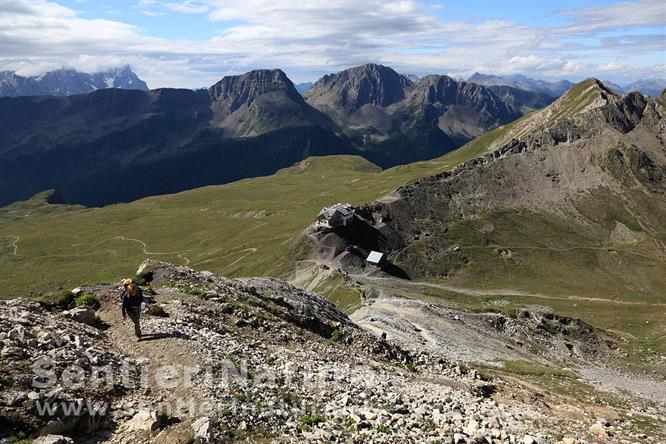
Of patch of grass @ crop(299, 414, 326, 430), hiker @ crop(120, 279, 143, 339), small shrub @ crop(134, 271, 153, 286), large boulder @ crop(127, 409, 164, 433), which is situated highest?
hiker @ crop(120, 279, 143, 339)

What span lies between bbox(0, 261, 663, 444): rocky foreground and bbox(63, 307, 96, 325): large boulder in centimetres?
8

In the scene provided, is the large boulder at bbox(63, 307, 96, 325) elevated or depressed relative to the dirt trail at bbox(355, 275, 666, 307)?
elevated

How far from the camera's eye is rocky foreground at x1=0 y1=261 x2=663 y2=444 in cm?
2058

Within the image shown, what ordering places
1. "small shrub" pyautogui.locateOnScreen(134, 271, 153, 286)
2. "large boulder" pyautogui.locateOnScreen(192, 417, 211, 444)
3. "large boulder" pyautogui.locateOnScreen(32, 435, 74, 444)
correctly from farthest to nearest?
"small shrub" pyautogui.locateOnScreen(134, 271, 153, 286) < "large boulder" pyautogui.locateOnScreen(192, 417, 211, 444) < "large boulder" pyautogui.locateOnScreen(32, 435, 74, 444)

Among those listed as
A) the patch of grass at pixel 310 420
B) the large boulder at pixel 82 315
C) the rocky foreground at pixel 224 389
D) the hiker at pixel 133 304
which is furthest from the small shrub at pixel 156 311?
the patch of grass at pixel 310 420

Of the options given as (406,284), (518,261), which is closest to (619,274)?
(518,261)

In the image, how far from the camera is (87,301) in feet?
111

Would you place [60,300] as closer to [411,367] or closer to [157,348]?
[157,348]

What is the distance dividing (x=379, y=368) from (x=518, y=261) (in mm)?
130006

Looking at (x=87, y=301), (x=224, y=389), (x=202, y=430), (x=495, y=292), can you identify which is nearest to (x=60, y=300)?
(x=87, y=301)

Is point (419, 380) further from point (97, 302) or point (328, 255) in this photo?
point (328, 255)

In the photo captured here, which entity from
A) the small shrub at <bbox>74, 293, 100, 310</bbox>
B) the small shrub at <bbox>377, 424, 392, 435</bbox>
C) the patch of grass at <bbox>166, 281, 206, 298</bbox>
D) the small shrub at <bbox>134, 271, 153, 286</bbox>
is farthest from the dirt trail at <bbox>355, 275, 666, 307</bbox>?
the small shrub at <bbox>377, 424, 392, 435</bbox>

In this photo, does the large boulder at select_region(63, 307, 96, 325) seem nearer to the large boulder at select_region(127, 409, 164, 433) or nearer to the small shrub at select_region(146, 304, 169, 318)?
the small shrub at select_region(146, 304, 169, 318)

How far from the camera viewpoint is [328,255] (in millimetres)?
136875
